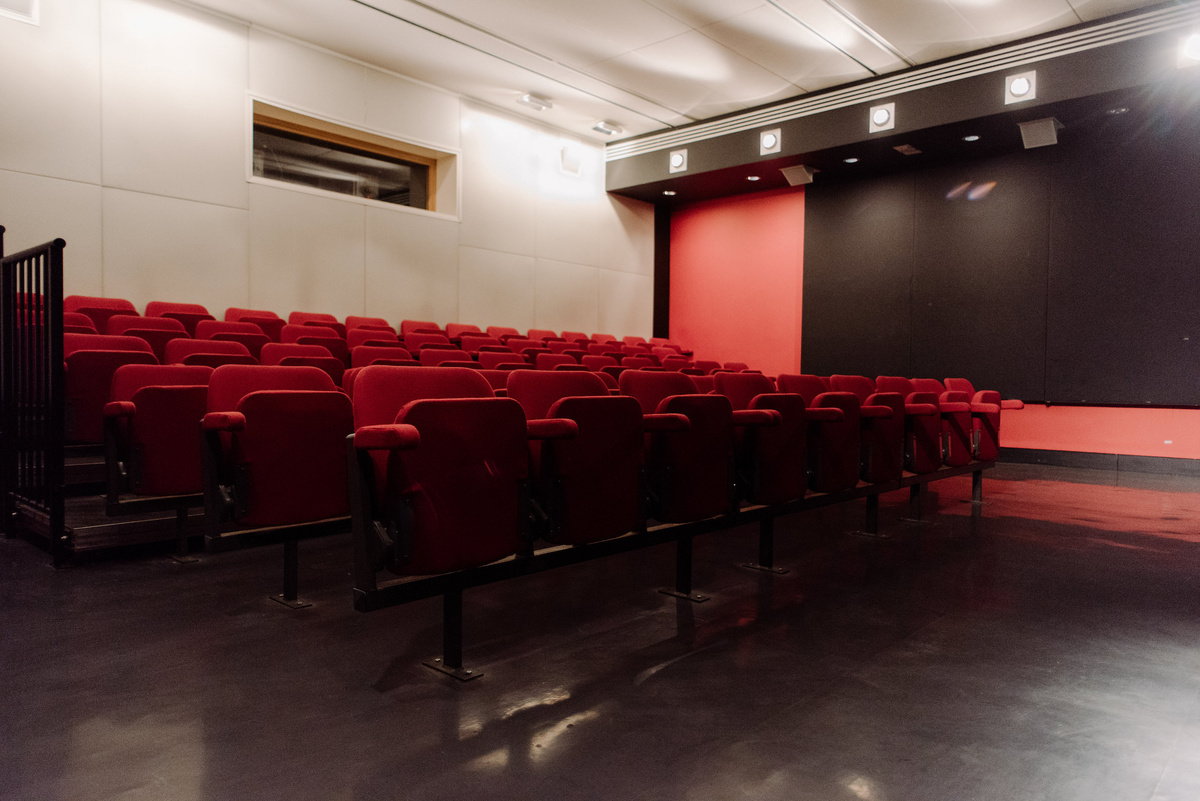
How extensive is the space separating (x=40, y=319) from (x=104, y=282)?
2.81m

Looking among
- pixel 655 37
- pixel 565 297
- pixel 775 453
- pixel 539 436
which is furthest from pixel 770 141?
pixel 539 436

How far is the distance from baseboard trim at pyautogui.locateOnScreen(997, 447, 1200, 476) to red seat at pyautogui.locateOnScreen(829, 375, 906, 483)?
3744mm

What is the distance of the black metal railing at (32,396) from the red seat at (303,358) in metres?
0.73

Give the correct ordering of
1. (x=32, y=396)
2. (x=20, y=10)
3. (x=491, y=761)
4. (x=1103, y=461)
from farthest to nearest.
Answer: (x=1103, y=461), (x=20, y=10), (x=32, y=396), (x=491, y=761)

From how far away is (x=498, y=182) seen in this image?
7.14m

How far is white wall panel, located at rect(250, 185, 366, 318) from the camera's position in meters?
5.55

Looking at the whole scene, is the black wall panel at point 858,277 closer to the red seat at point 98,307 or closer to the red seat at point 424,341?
the red seat at point 424,341

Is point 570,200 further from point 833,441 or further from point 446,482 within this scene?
point 446,482

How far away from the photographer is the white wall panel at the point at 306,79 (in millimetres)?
5535

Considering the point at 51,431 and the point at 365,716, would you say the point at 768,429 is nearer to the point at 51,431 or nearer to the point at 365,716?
the point at 365,716

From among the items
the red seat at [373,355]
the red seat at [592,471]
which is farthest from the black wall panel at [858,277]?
the red seat at [592,471]

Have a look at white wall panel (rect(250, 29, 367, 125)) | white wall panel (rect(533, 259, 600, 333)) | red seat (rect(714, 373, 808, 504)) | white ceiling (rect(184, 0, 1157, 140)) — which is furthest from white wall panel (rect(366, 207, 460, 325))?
red seat (rect(714, 373, 808, 504))

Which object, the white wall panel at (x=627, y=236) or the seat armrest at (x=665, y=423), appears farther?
the white wall panel at (x=627, y=236)

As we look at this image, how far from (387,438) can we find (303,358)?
1738mm
